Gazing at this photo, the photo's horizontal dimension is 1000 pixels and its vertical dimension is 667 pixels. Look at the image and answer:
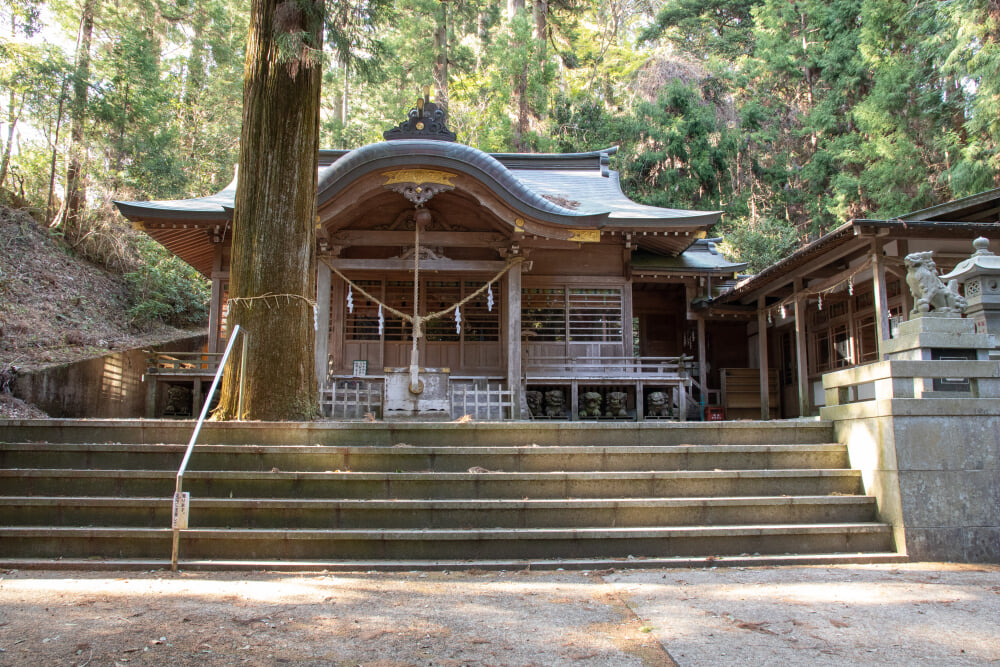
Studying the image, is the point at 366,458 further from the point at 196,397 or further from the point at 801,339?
the point at 801,339

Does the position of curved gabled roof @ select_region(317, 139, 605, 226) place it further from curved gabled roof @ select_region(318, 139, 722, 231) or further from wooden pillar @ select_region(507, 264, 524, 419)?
wooden pillar @ select_region(507, 264, 524, 419)

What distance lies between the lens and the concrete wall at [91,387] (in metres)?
9.91

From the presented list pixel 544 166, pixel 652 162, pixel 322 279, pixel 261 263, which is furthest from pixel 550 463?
pixel 652 162

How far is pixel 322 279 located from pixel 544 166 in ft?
21.2

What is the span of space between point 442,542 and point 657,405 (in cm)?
751

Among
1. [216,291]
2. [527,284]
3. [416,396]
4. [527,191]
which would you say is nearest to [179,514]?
[416,396]

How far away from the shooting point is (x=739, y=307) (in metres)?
13.2

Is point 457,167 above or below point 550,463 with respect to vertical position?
above

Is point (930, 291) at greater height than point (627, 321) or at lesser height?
lesser

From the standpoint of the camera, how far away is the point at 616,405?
11.6m

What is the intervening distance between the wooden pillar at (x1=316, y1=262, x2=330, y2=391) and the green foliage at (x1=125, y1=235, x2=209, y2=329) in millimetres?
7988

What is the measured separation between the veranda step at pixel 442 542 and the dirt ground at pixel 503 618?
0.26 meters

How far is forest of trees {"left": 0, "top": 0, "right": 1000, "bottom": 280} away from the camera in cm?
1570

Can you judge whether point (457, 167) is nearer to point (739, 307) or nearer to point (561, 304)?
point (561, 304)
